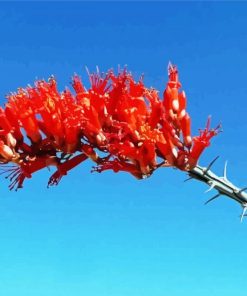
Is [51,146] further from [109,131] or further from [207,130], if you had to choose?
[207,130]

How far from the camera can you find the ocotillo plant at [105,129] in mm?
2662

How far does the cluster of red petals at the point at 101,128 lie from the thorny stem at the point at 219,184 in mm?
66

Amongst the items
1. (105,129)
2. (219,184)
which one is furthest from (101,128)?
(219,184)

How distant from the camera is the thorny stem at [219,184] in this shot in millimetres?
2463

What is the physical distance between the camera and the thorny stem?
2463mm

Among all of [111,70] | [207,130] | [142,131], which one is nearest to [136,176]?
[142,131]

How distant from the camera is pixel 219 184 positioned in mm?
2547

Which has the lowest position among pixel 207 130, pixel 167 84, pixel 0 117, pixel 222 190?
pixel 222 190

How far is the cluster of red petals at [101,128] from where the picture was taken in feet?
8.77

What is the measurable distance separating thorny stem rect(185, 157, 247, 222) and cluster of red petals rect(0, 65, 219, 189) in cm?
7

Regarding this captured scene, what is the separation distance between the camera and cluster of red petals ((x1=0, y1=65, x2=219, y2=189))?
2.67 metres

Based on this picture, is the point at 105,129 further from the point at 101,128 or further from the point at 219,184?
the point at 219,184

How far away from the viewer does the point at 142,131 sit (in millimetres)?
2691

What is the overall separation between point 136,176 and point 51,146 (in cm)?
59
